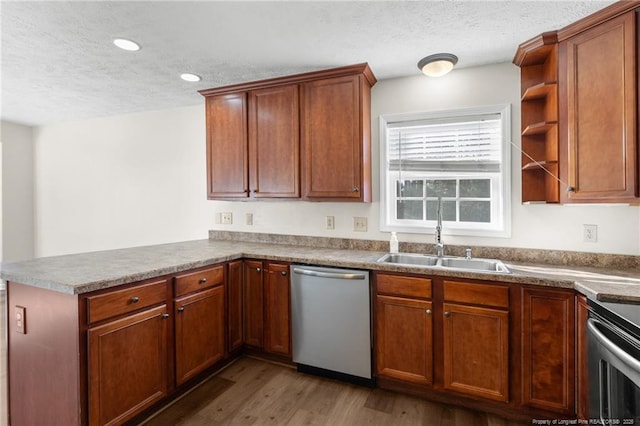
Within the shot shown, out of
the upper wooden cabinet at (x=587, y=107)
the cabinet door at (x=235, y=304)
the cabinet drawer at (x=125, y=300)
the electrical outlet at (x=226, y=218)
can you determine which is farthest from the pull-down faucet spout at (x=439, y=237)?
the electrical outlet at (x=226, y=218)

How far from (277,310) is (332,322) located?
0.49 metres

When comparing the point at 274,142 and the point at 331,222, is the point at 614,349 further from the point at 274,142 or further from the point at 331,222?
the point at 274,142

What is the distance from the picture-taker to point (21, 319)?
1745 mm

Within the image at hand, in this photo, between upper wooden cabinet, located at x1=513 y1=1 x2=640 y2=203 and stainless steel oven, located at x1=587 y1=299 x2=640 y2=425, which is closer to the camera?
stainless steel oven, located at x1=587 y1=299 x2=640 y2=425

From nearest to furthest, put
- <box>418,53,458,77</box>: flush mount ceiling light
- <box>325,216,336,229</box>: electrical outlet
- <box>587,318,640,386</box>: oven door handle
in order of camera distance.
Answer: <box>587,318,640,386</box>: oven door handle
<box>418,53,458,77</box>: flush mount ceiling light
<box>325,216,336,229</box>: electrical outlet

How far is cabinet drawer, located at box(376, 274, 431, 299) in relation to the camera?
2076 millimetres

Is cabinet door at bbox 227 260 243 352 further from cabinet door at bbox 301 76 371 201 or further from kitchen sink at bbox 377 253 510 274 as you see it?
kitchen sink at bbox 377 253 510 274

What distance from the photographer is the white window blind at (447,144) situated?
8.09 feet

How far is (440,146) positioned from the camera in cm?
263

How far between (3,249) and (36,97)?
2460 millimetres

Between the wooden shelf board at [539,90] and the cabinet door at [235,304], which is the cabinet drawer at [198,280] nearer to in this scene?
the cabinet door at [235,304]

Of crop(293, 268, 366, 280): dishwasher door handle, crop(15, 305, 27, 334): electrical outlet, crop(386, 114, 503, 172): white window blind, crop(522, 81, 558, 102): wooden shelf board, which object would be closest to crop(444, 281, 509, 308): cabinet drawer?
crop(293, 268, 366, 280): dishwasher door handle

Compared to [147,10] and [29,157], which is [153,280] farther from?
[29,157]

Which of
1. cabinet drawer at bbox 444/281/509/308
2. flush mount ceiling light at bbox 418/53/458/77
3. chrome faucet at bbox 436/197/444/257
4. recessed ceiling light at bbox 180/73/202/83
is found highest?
recessed ceiling light at bbox 180/73/202/83
